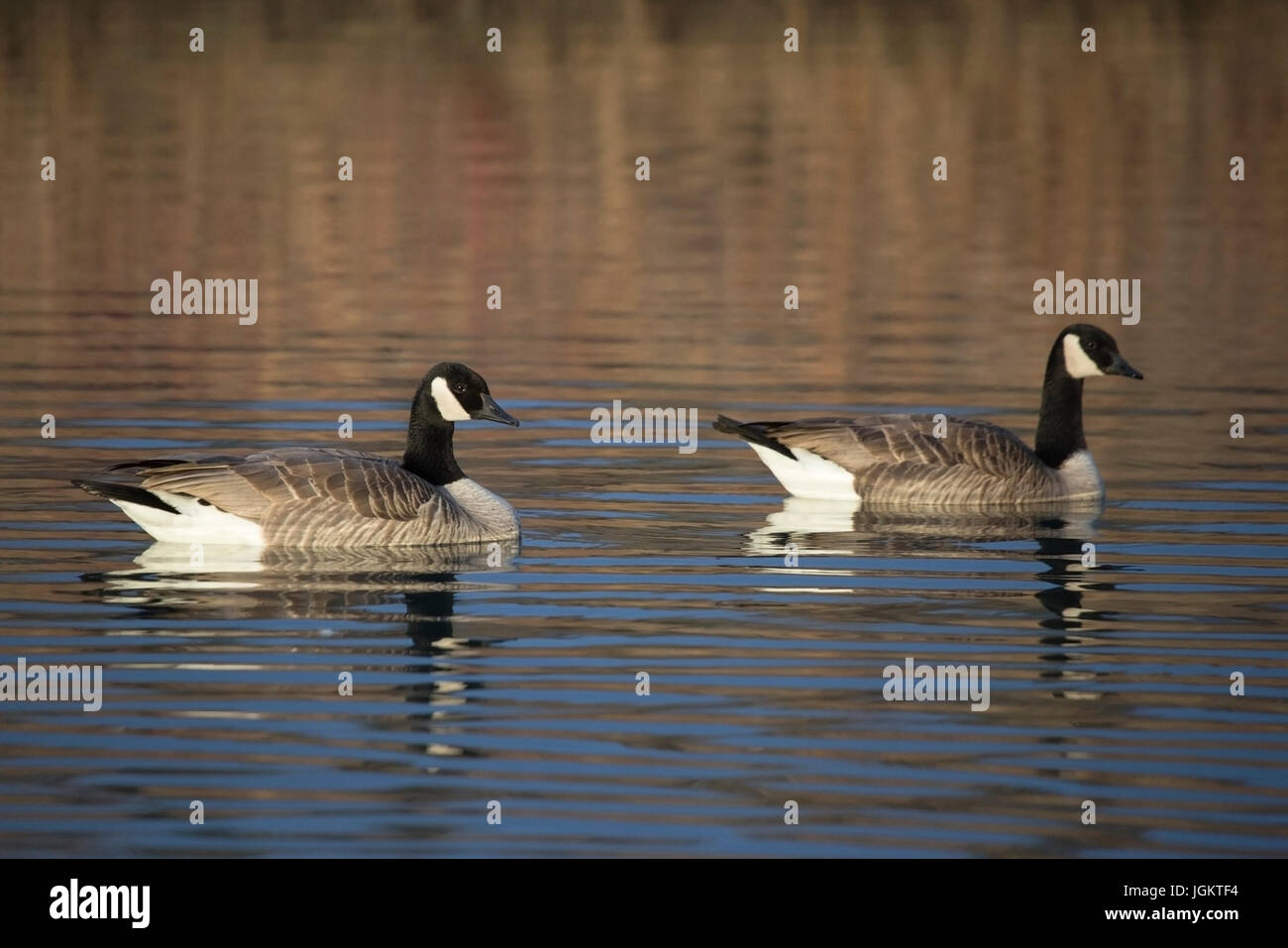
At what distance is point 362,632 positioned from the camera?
12.0 metres

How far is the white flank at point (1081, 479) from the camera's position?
16.3 m

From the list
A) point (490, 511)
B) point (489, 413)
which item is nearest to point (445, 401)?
point (489, 413)

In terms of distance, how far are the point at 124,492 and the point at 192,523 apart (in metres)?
0.48

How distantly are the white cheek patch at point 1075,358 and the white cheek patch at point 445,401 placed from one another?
508cm

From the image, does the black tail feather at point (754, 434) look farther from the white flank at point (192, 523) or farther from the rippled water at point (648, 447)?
the white flank at point (192, 523)

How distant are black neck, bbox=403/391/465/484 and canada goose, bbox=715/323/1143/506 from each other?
7.35 ft

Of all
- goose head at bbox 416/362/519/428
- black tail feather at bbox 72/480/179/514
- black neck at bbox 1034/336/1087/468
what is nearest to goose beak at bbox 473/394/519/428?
goose head at bbox 416/362/519/428

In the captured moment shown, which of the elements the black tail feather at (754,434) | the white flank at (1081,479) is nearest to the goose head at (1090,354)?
the white flank at (1081,479)

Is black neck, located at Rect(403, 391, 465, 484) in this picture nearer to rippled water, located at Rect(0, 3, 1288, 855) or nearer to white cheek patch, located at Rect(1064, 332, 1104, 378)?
rippled water, located at Rect(0, 3, 1288, 855)

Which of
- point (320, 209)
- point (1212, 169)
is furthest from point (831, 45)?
point (320, 209)

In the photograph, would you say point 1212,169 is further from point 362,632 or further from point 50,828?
point 50,828

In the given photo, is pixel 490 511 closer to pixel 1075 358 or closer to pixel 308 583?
pixel 308 583

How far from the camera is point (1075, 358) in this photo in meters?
17.0
